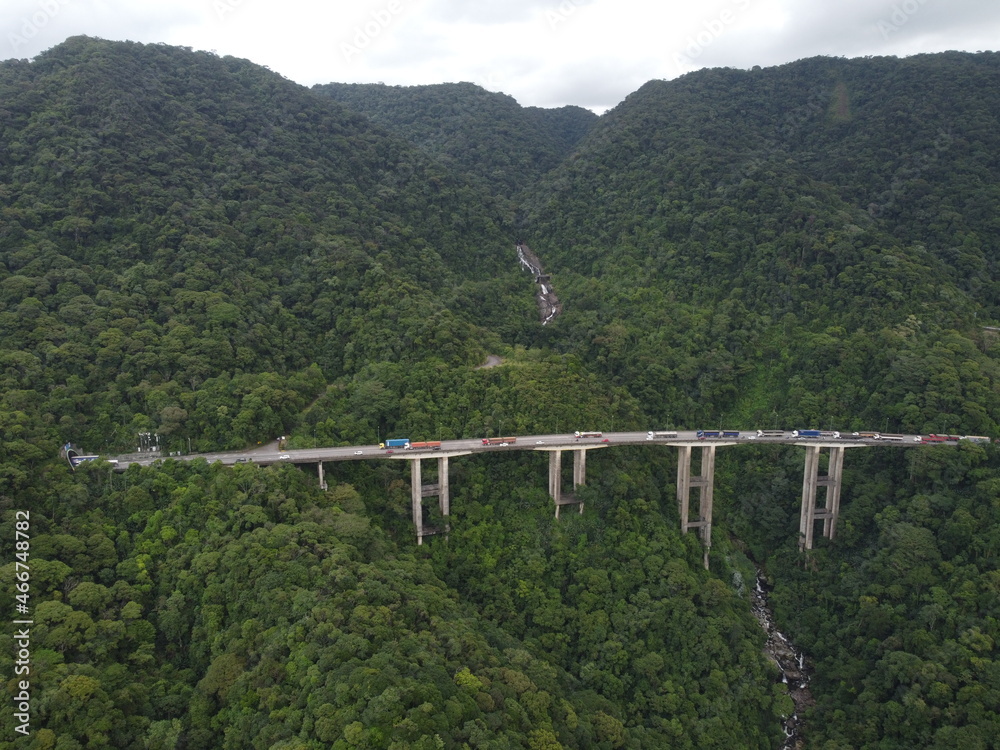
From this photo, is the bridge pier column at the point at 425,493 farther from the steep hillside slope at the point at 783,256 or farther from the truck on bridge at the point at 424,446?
the steep hillside slope at the point at 783,256

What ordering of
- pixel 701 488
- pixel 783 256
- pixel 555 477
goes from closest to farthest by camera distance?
1. pixel 555 477
2. pixel 701 488
3. pixel 783 256

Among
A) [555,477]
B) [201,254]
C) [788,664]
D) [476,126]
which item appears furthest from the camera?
[476,126]

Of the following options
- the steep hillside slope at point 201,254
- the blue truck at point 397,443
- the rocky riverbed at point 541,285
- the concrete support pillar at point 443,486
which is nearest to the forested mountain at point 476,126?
the rocky riverbed at point 541,285

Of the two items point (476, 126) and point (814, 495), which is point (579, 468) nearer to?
point (814, 495)

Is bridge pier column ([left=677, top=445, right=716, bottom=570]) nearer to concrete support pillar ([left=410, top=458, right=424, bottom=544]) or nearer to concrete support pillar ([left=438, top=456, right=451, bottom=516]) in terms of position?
concrete support pillar ([left=438, top=456, right=451, bottom=516])

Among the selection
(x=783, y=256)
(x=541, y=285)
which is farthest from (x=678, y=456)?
(x=541, y=285)

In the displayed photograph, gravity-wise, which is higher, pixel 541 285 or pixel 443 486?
pixel 541 285
